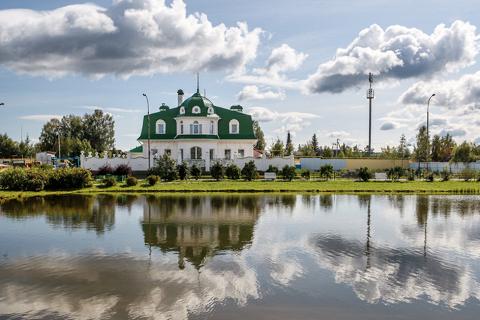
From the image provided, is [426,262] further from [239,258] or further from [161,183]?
[161,183]

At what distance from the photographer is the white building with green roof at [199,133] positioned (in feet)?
191

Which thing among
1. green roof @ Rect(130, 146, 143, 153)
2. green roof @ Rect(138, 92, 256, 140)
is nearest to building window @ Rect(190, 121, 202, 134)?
green roof @ Rect(138, 92, 256, 140)

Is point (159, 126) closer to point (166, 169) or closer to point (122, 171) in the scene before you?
point (122, 171)

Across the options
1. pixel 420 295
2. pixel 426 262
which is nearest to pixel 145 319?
pixel 420 295

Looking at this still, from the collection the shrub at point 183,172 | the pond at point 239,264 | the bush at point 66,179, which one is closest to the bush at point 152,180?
the shrub at point 183,172

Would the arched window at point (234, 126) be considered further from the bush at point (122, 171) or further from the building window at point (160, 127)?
the bush at point (122, 171)

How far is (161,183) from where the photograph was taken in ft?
150

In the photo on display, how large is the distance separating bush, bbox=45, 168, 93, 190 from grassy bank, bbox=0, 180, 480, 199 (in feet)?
4.16

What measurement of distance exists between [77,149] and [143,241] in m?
82.6

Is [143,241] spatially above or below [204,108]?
below

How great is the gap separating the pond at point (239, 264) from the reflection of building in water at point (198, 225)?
83 millimetres

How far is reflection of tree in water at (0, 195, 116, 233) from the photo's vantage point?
23.5m

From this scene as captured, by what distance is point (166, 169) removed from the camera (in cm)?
4772

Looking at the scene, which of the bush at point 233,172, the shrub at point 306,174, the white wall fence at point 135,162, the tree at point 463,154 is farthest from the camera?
the tree at point 463,154
